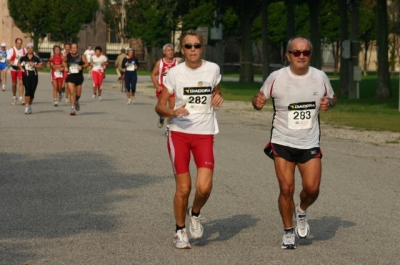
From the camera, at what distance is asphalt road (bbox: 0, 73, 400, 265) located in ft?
28.6

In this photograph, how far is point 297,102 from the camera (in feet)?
29.8

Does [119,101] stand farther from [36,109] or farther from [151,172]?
[151,172]

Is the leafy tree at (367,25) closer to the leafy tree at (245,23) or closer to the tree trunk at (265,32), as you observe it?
the leafy tree at (245,23)

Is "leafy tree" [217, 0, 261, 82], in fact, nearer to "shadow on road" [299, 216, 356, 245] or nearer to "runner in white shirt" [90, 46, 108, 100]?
"runner in white shirt" [90, 46, 108, 100]

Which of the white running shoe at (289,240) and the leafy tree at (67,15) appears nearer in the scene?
the white running shoe at (289,240)

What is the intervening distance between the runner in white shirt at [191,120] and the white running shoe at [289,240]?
2.33ft

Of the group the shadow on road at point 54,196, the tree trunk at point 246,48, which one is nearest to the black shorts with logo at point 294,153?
the shadow on road at point 54,196

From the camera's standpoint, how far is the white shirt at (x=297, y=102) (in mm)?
9047

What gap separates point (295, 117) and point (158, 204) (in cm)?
299

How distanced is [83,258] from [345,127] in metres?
17.0

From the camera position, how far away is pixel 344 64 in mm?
40594

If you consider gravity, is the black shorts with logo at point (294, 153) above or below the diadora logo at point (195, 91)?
below

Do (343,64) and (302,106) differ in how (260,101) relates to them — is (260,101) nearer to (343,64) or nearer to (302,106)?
(302,106)

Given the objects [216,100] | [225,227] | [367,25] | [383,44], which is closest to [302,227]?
[225,227]
